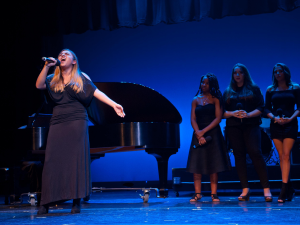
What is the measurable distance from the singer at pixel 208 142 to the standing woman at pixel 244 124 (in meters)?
0.12

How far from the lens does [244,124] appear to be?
12.0 ft

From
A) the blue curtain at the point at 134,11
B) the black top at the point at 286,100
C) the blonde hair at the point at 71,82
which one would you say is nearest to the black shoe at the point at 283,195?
the black top at the point at 286,100

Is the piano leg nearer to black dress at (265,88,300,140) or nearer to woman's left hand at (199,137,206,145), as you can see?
woman's left hand at (199,137,206,145)

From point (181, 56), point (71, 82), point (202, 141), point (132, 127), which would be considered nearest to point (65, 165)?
point (71, 82)

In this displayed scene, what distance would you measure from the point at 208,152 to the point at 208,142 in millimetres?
106

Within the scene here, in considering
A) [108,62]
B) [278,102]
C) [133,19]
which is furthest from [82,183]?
[108,62]

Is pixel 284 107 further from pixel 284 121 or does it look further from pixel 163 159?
pixel 163 159

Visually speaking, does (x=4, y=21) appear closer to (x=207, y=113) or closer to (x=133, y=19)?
(x=133, y=19)

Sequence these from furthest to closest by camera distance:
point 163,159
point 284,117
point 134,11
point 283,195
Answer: point 134,11
point 163,159
point 284,117
point 283,195

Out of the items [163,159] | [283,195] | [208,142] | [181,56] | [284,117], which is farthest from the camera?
[181,56]

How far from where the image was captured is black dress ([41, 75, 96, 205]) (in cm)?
273

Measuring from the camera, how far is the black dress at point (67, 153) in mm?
2729

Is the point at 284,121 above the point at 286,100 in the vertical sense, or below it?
below

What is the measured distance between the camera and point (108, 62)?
7.41 m
